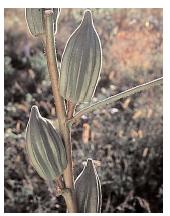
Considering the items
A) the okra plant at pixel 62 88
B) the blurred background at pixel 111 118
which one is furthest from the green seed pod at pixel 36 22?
the blurred background at pixel 111 118

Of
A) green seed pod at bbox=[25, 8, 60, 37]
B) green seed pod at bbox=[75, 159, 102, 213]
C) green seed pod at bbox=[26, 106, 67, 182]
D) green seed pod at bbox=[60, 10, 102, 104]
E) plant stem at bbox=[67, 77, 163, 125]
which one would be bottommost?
green seed pod at bbox=[75, 159, 102, 213]

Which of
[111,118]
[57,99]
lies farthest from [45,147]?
[111,118]

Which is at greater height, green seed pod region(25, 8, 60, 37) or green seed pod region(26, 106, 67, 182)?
green seed pod region(25, 8, 60, 37)

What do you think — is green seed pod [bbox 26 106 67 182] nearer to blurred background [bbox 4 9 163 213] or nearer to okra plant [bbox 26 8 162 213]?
okra plant [bbox 26 8 162 213]

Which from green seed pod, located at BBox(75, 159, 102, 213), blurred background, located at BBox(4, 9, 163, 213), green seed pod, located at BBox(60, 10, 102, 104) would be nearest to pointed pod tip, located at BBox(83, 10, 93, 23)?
green seed pod, located at BBox(60, 10, 102, 104)

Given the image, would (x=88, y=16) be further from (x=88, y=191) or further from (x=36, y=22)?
(x=88, y=191)

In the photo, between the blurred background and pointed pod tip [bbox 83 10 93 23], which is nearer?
pointed pod tip [bbox 83 10 93 23]

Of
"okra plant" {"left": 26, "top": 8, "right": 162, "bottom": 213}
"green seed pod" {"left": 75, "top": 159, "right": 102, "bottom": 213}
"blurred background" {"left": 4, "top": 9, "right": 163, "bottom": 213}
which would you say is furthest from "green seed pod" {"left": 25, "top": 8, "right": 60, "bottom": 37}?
"blurred background" {"left": 4, "top": 9, "right": 163, "bottom": 213}
